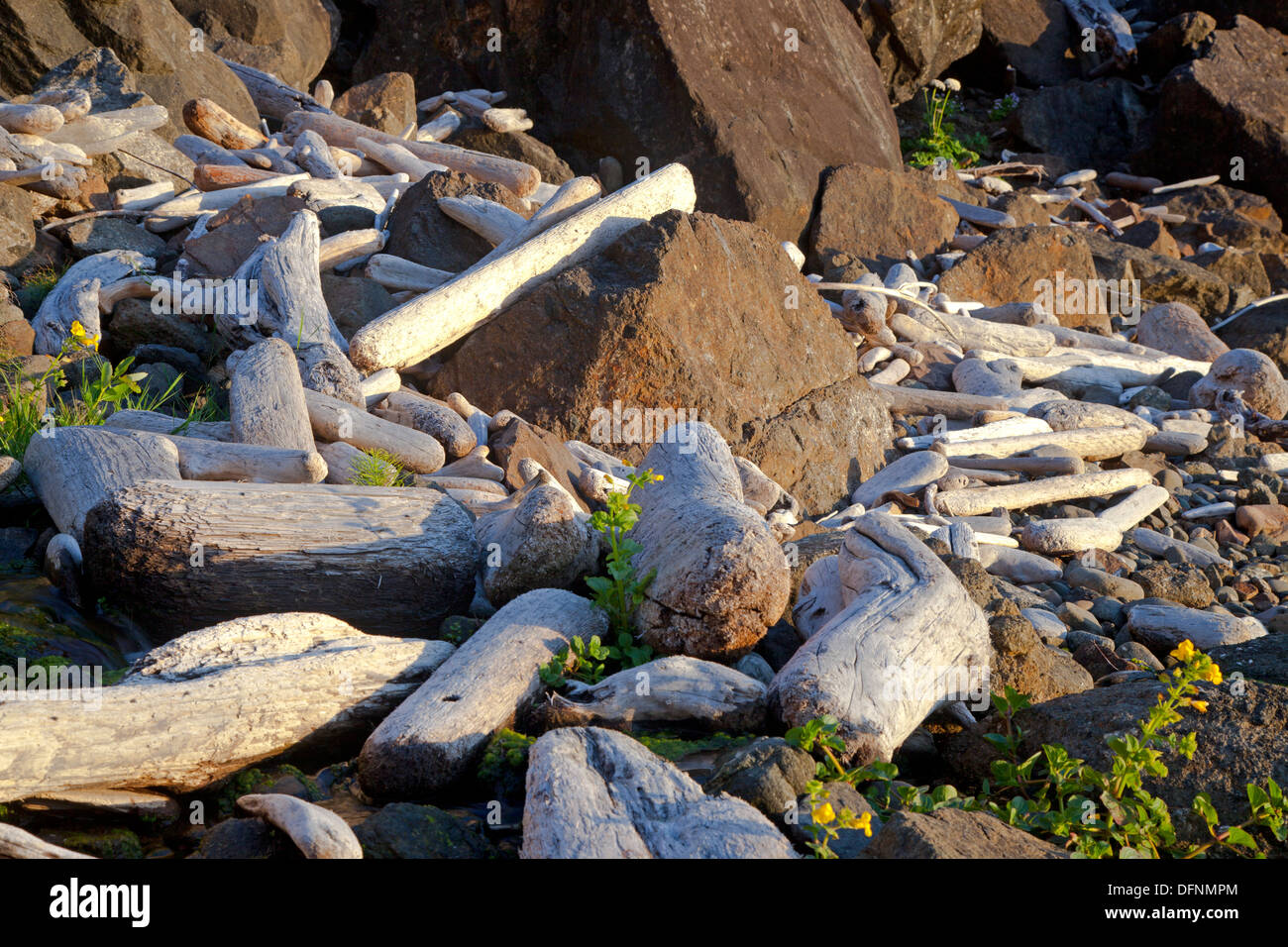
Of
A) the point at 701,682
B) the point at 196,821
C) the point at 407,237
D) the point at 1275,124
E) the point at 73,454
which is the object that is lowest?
the point at 196,821

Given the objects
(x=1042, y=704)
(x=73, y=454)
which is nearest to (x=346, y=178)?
(x=73, y=454)

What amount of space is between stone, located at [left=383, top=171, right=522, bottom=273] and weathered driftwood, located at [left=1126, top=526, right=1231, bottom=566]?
16.6ft

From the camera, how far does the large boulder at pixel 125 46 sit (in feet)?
30.2

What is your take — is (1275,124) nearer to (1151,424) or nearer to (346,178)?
(1151,424)

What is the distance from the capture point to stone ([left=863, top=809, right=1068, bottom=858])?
8.18 ft

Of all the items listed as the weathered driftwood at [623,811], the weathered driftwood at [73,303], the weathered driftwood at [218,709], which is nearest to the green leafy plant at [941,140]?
the weathered driftwood at [73,303]

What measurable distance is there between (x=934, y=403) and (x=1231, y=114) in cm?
1000

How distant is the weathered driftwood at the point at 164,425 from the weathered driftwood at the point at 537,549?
1.95 m

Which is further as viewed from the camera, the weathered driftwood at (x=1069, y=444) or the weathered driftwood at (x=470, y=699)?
the weathered driftwood at (x=1069, y=444)

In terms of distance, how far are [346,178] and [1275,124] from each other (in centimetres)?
1322

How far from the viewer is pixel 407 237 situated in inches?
303

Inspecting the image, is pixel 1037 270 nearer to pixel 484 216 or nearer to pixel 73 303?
pixel 484 216

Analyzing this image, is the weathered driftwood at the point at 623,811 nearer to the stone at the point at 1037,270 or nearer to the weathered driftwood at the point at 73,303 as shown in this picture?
the weathered driftwood at the point at 73,303

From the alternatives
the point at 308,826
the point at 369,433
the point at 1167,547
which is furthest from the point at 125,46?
the point at 1167,547
